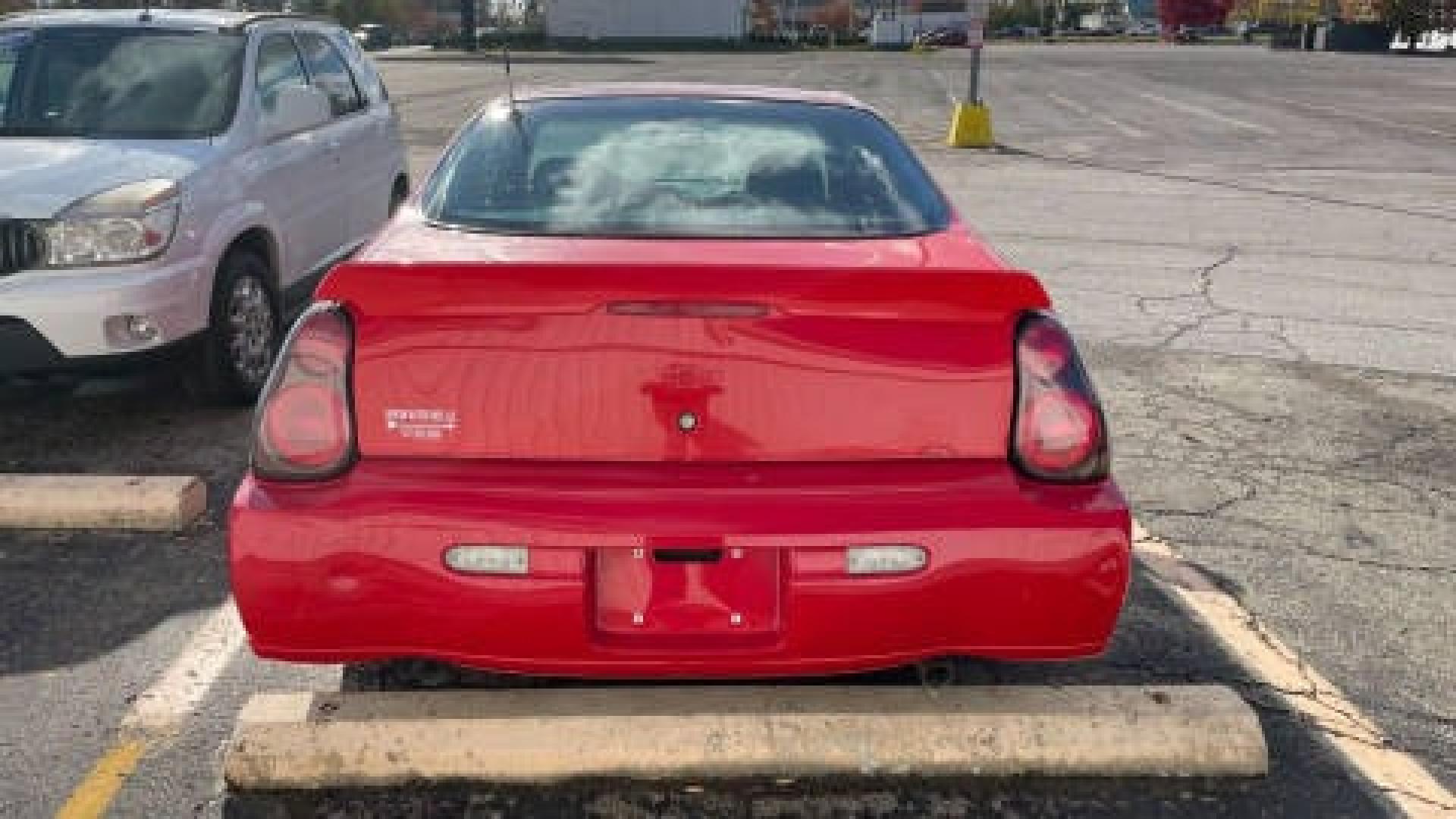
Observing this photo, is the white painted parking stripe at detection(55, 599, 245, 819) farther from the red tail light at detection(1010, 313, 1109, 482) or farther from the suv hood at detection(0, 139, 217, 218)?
the red tail light at detection(1010, 313, 1109, 482)

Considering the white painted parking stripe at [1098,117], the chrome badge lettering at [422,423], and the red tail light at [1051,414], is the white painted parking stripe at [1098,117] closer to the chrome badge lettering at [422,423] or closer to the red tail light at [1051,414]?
the red tail light at [1051,414]

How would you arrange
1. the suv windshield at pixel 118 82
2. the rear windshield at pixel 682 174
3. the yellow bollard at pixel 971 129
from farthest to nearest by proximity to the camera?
the yellow bollard at pixel 971 129
the suv windshield at pixel 118 82
the rear windshield at pixel 682 174

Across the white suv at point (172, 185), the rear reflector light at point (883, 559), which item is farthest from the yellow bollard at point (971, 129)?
the rear reflector light at point (883, 559)

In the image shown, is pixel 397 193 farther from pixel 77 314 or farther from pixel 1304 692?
pixel 1304 692

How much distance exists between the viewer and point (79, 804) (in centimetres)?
292

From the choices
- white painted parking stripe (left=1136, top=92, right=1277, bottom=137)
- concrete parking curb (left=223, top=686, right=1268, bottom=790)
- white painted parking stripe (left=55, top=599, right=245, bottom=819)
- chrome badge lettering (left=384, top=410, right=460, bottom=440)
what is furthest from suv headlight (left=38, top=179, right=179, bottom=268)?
white painted parking stripe (left=1136, top=92, right=1277, bottom=137)

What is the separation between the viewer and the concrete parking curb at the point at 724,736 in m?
2.82

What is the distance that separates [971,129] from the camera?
62.0ft

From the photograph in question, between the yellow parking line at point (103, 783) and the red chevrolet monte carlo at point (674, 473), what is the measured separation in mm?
640

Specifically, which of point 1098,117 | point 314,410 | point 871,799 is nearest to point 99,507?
point 314,410

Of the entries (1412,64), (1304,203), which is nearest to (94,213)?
(1304,203)

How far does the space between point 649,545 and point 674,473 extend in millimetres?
157

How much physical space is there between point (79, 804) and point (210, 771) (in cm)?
28

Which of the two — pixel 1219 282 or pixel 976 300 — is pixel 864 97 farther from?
pixel 976 300
